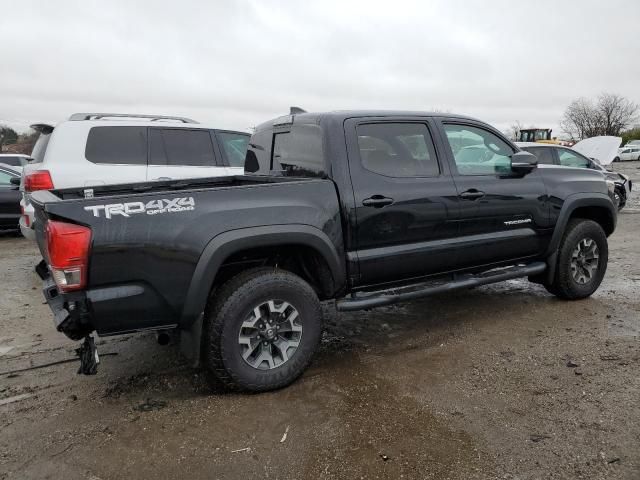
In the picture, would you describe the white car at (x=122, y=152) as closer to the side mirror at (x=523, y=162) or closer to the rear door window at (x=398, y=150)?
the rear door window at (x=398, y=150)

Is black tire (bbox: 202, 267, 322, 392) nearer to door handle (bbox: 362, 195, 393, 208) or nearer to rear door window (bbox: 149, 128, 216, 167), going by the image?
door handle (bbox: 362, 195, 393, 208)

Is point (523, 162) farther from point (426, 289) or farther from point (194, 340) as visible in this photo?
point (194, 340)

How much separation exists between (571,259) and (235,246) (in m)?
3.52

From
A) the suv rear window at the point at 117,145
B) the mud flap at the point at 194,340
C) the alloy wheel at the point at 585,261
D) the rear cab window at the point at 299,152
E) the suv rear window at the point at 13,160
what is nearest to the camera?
the mud flap at the point at 194,340

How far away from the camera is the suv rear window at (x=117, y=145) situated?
6.14m

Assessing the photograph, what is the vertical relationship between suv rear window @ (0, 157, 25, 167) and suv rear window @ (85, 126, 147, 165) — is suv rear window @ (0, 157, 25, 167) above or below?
above

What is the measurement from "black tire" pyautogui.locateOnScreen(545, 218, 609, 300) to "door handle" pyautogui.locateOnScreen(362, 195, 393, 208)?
2219 mm

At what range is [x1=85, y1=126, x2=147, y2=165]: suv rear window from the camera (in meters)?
6.14

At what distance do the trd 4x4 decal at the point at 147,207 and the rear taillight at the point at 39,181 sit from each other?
355cm

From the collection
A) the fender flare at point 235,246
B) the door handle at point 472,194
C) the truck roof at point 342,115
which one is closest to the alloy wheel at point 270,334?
the fender flare at point 235,246

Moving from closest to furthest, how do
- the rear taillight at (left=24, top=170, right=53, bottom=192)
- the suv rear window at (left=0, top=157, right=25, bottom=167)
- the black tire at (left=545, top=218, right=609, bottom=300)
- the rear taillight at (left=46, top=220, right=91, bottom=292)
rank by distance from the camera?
the rear taillight at (left=46, top=220, right=91, bottom=292), the black tire at (left=545, top=218, right=609, bottom=300), the rear taillight at (left=24, top=170, right=53, bottom=192), the suv rear window at (left=0, top=157, right=25, bottom=167)

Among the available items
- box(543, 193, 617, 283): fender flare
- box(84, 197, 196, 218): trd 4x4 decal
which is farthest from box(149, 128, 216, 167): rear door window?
box(543, 193, 617, 283): fender flare

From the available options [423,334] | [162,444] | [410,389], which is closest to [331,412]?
[410,389]

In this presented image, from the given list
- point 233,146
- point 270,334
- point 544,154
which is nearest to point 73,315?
point 270,334
